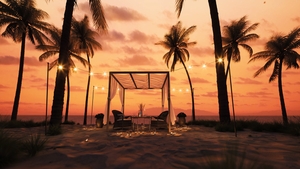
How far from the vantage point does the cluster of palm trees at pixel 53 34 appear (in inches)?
310

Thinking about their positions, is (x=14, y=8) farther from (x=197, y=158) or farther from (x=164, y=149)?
(x=197, y=158)

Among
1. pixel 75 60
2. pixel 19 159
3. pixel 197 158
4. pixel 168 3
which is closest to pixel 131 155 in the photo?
pixel 197 158

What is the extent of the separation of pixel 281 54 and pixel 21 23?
21.9m

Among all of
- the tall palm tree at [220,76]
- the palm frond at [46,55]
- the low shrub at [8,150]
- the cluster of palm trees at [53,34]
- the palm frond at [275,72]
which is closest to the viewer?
the low shrub at [8,150]

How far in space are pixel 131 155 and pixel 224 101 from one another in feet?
18.8

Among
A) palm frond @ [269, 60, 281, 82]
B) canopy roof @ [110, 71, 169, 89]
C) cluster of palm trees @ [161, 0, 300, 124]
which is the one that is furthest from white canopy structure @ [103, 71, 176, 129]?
palm frond @ [269, 60, 281, 82]

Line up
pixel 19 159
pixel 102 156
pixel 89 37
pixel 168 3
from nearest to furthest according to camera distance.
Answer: pixel 19 159
pixel 102 156
pixel 168 3
pixel 89 37

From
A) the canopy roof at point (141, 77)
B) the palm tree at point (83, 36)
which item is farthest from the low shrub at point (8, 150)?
the palm tree at point (83, 36)

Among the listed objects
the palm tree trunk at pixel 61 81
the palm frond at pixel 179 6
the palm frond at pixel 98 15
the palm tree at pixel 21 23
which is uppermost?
the palm tree at pixel 21 23

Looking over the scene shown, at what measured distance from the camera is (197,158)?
3.52 meters

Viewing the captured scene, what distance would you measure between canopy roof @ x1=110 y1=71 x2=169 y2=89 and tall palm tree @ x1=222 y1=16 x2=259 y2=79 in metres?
8.71

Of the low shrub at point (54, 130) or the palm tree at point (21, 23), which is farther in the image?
the palm tree at point (21, 23)

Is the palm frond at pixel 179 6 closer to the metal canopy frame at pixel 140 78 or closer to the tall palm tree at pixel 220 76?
the tall palm tree at pixel 220 76

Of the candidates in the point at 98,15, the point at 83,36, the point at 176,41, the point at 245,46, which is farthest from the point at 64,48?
the point at 245,46
